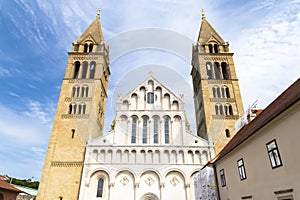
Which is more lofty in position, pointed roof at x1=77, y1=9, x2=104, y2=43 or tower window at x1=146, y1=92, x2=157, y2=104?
pointed roof at x1=77, y1=9, x2=104, y2=43

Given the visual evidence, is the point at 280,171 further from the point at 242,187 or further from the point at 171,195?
the point at 171,195

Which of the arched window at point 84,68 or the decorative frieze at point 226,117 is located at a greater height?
the arched window at point 84,68

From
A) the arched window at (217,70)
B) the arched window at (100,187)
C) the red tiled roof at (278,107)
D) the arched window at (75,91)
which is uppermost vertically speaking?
the arched window at (217,70)

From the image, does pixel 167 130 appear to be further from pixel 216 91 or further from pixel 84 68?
pixel 84 68

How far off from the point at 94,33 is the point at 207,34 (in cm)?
1795

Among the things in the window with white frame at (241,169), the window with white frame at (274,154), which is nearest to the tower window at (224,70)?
the window with white frame at (241,169)

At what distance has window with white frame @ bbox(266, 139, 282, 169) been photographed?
836cm

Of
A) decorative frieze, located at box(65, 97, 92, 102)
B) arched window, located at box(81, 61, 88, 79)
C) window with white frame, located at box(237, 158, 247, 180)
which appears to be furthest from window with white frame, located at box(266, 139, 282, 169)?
arched window, located at box(81, 61, 88, 79)

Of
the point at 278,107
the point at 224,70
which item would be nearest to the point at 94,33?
the point at 224,70

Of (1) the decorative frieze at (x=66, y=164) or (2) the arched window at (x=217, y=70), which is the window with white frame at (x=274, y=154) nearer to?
(1) the decorative frieze at (x=66, y=164)

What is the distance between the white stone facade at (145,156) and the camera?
754 inches

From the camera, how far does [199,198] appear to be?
1708 cm

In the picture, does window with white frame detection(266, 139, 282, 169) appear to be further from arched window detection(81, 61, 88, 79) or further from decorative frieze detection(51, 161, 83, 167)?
arched window detection(81, 61, 88, 79)

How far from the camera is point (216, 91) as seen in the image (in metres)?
25.4
